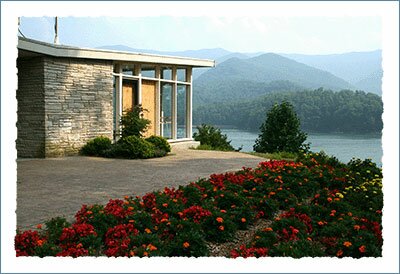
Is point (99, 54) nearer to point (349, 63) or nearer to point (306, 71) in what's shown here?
point (306, 71)

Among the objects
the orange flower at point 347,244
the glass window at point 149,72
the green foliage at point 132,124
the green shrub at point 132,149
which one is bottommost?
the orange flower at point 347,244

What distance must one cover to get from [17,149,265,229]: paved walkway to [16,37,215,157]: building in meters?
0.79

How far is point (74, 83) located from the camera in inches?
444

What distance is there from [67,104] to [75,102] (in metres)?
0.24

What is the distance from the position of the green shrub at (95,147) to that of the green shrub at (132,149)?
0.31 m

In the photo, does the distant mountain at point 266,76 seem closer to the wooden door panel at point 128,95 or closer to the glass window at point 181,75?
the glass window at point 181,75

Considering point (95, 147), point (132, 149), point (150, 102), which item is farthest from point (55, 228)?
point (150, 102)

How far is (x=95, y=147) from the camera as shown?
11.5 m

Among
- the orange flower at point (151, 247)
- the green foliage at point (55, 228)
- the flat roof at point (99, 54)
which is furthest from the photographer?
the flat roof at point (99, 54)

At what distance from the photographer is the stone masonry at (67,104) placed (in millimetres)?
10719

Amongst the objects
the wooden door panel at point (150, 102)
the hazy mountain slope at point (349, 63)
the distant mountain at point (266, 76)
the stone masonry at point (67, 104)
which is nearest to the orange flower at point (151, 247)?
the stone masonry at point (67, 104)

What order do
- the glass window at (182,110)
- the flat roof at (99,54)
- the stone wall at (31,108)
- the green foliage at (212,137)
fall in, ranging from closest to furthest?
the flat roof at (99,54), the stone wall at (31,108), the glass window at (182,110), the green foliage at (212,137)

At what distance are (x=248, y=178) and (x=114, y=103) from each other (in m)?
7.05

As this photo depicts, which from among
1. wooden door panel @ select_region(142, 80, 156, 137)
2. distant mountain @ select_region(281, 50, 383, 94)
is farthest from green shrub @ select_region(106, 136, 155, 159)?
distant mountain @ select_region(281, 50, 383, 94)
